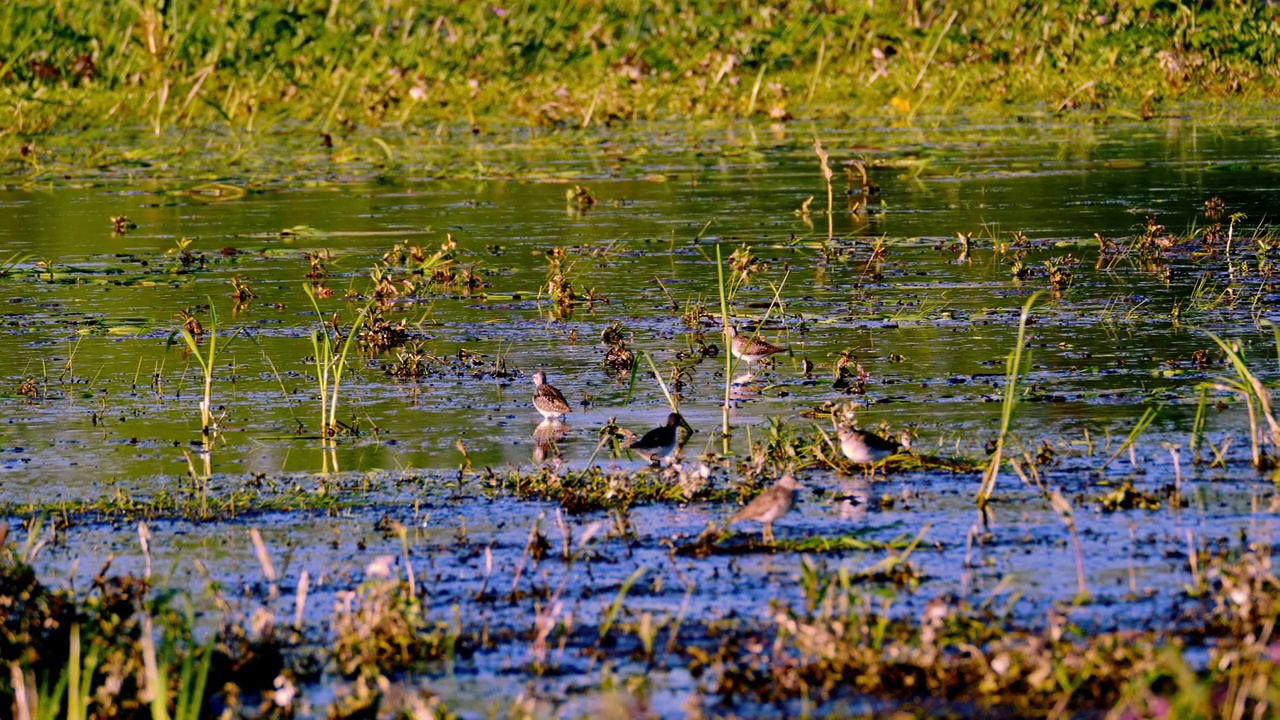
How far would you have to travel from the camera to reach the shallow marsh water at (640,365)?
6.96m

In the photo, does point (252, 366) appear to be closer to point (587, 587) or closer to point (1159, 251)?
point (587, 587)

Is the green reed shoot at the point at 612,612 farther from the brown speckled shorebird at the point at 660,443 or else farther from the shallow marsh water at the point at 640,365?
the brown speckled shorebird at the point at 660,443

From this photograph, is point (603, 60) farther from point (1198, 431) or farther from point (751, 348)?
point (1198, 431)

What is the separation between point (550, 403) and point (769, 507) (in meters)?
2.49

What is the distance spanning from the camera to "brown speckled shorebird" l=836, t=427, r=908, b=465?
7.95 m

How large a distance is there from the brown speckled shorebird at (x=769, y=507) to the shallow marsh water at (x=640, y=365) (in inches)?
5.8

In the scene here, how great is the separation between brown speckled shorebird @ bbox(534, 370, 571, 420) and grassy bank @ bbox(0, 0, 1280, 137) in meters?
15.8

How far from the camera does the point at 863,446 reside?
26.1 ft

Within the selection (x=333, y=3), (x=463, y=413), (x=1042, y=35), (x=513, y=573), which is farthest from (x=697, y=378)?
(x=333, y=3)

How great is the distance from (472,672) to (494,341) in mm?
5987

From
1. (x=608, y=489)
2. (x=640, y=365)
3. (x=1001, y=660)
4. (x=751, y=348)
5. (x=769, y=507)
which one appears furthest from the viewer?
(x=640, y=365)

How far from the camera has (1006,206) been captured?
17125 millimetres

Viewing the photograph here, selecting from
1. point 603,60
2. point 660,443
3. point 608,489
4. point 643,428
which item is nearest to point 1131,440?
point 660,443

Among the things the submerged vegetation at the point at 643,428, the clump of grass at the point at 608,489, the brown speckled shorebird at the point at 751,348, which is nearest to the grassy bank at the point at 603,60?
the submerged vegetation at the point at 643,428
